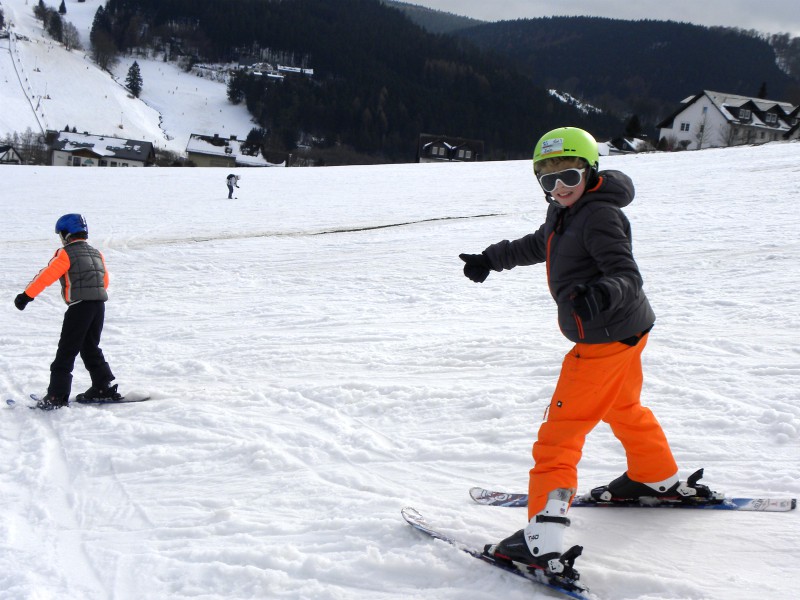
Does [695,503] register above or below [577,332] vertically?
below

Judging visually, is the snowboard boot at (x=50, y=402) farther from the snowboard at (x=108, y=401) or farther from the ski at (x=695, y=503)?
the ski at (x=695, y=503)

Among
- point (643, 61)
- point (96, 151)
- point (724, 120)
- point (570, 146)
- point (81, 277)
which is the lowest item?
point (96, 151)

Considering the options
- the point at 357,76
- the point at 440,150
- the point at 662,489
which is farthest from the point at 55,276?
the point at 357,76

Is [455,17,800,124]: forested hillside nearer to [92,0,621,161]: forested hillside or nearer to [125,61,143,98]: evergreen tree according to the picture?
[92,0,621,161]: forested hillside

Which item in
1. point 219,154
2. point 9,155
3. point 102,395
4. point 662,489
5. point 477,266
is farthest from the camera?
point 219,154

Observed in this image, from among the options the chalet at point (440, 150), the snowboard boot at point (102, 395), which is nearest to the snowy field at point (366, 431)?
the snowboard boot at point (102, 395)

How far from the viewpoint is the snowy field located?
2.67 meters

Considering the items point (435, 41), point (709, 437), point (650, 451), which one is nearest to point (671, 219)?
point (709, 437)

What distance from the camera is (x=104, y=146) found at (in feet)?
234

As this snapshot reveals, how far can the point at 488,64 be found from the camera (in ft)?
390

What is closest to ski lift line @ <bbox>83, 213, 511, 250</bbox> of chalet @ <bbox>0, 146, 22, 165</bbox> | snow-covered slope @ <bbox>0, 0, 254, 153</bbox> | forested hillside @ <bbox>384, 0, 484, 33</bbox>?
chalet @ <bbox>0, 146, 22, 165</bbox>

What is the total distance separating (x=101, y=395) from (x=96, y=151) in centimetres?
7311

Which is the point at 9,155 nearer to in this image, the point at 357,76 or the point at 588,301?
the point at 357,76

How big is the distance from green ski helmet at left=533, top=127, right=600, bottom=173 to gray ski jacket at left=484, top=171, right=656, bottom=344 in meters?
0.10
